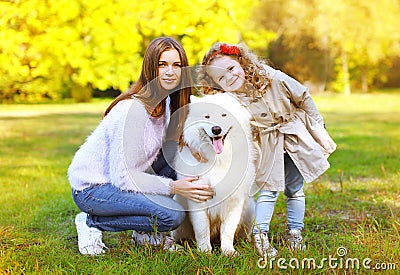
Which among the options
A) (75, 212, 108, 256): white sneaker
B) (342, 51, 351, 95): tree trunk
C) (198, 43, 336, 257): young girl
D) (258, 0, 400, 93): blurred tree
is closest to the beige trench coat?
(198, 43, 336, 257): young girl

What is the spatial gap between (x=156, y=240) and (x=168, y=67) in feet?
3.36

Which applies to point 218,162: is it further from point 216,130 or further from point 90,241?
point 90,241

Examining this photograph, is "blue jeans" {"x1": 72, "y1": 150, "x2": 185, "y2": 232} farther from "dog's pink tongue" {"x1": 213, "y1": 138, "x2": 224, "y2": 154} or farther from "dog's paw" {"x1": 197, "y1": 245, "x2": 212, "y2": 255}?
"dog's pink tongue" {"x1": 213, "y1": 138, "x2": 224, "y2": 154}

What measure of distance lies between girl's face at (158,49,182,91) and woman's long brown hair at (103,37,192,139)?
0.07 ft

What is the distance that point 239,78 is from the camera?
2941 mm

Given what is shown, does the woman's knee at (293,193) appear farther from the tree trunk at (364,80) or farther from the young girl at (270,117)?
the tree trunk at (364,80)

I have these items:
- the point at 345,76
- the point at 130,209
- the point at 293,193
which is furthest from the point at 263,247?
the point at 345,76

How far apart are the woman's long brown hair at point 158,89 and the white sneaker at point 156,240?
0.63 meters

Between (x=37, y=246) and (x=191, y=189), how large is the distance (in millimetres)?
1027

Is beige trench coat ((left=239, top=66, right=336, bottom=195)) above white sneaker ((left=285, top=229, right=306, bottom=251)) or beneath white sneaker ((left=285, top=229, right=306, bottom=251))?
above

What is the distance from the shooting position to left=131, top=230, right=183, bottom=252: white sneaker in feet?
9.39

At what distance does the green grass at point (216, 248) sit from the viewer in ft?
8.46

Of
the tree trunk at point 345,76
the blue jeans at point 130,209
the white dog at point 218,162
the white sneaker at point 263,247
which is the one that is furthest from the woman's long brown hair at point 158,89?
the tree trunk at point 345,76

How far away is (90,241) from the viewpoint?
3033mm
